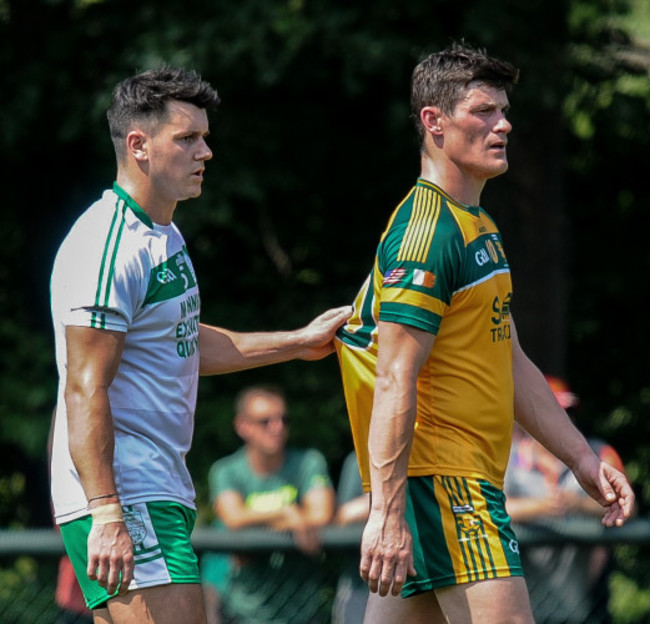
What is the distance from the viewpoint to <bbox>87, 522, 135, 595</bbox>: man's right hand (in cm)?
370

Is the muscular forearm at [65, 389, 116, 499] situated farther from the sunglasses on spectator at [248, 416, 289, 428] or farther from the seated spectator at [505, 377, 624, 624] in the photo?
the sunglasses on spectator at [248, 416, 289, 428]

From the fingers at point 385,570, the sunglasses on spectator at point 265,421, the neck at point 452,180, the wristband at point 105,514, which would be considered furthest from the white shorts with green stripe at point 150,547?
the sunglasses on spectator at point 265,421

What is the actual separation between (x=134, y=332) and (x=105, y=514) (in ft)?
1.83

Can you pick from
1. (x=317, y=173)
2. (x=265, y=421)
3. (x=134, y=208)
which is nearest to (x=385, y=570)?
(x=134, y=208)

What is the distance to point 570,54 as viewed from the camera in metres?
9.50

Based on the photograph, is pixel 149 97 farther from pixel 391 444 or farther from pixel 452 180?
pixel 391 444

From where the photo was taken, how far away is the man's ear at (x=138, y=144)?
4.14 metres

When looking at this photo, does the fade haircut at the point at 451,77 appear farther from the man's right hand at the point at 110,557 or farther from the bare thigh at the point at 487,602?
the man's right hand at the point at 110,557

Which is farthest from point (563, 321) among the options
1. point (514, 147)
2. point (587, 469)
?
point (587, 469)

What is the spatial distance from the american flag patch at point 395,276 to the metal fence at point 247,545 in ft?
7.28

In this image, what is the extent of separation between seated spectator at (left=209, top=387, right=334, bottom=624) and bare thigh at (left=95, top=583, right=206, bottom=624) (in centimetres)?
200

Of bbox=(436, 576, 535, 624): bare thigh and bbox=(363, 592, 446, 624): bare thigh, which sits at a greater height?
bbox=(436, 576, 535, 624): bare thigh

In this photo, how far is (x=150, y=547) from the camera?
389cm

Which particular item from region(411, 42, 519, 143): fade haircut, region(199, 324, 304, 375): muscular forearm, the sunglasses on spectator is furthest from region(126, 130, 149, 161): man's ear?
the sunglasses on spectator
